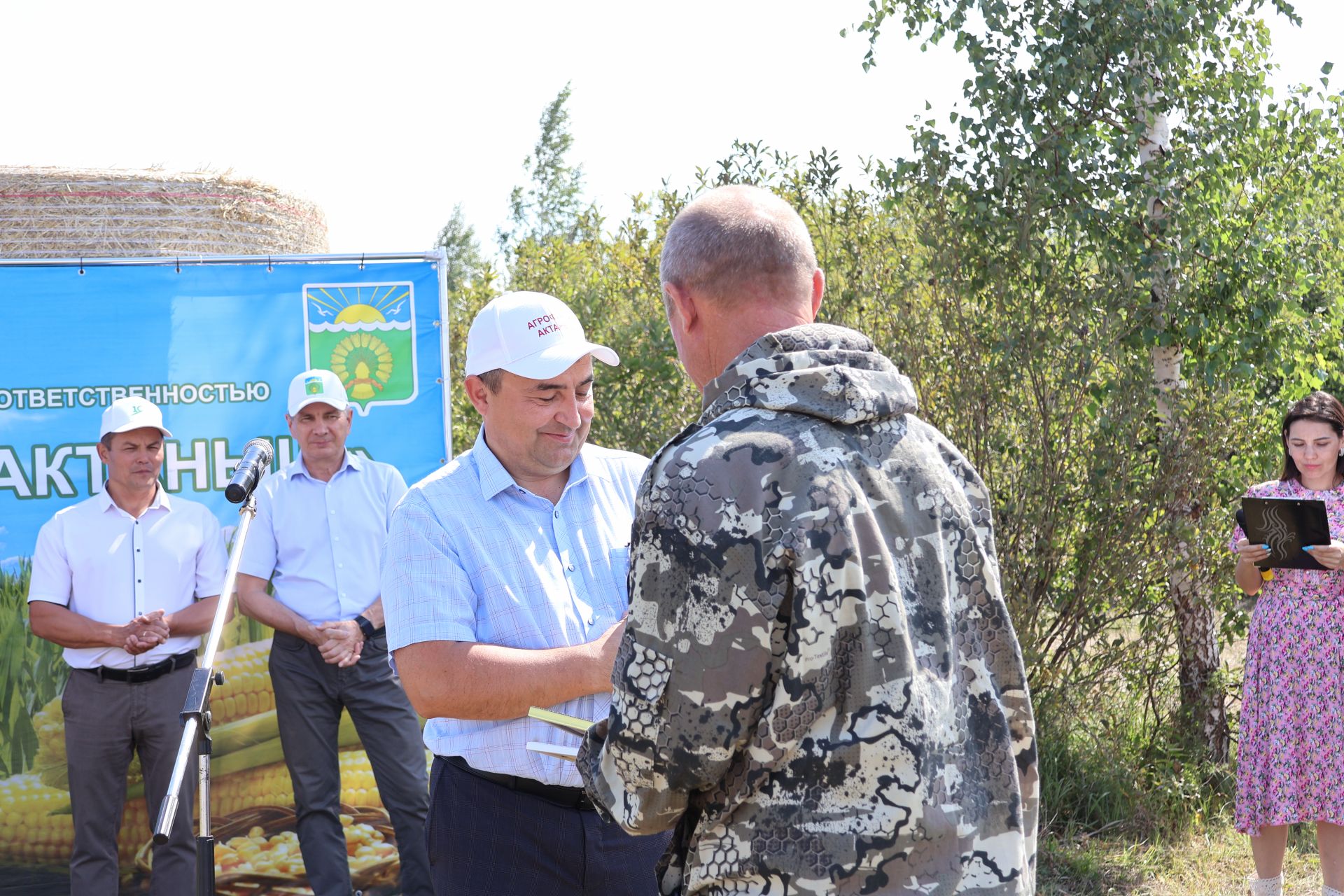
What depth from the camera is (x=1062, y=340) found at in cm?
527

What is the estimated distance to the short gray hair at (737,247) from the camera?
1.65m

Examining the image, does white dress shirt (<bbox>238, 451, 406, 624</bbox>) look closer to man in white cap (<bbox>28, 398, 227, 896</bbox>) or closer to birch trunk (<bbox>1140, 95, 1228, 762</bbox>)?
man in white cap (<bbox>28, 398, 227, 896</bbox>)

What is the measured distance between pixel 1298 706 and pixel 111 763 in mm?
4967

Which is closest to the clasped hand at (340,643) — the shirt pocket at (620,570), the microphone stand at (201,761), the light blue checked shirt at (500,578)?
the microphone stand at (201,761)

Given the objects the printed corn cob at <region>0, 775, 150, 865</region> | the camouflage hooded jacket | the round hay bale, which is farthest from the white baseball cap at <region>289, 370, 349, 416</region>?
the camouflage hooded jacket

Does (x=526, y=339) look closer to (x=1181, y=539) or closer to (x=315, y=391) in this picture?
(x=315, y=391)

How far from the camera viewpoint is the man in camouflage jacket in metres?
1.48

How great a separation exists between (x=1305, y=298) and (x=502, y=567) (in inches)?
192

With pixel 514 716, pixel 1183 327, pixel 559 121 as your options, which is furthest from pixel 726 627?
pixel 559 121

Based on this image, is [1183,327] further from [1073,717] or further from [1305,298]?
[1073,717]

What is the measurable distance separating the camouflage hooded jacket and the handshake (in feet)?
12.7

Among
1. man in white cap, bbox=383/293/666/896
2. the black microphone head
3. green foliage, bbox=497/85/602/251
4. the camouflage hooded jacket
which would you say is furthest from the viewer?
green foliage, bbox=497/85/602/251

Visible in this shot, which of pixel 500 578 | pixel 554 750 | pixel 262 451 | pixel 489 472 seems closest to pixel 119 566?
pixel 262 451

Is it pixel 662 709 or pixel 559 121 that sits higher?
pixel 559 121
